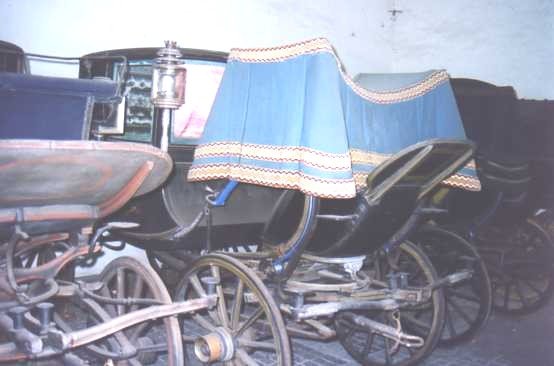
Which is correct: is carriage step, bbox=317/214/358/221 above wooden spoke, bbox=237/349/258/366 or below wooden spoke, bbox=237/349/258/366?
above

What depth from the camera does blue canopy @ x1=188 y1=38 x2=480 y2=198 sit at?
205cm

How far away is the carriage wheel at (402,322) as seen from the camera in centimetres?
275

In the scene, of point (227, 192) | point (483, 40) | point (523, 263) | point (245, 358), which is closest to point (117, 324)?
point (245, 358)

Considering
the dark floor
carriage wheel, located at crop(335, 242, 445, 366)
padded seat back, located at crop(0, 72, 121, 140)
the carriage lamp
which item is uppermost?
the carriage lamp

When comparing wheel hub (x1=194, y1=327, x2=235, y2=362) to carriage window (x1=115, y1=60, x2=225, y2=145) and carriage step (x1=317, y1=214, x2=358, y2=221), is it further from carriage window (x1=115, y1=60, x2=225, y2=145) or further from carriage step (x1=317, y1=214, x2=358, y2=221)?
carriage window (x1=115, y1=60, x2=225, y2=145)

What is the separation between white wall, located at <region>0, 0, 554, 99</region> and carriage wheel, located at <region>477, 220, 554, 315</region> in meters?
1.65

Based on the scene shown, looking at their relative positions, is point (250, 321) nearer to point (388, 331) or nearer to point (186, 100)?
point (388, 331)

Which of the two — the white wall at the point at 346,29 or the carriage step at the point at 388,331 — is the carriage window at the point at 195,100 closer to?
the carriage step at the point at 388,331

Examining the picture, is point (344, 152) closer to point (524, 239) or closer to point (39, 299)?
point (39, 299)

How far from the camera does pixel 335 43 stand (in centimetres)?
563

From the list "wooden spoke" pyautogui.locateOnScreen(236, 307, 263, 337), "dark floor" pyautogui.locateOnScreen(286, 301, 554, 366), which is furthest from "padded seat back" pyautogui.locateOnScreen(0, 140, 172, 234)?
"dark floor" pyautogui.locateOnScreen(286, 301, 554, 366)

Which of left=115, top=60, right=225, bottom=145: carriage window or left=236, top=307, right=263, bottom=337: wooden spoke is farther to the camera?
left=115, top=60, right=225, bottom=145: carriage window

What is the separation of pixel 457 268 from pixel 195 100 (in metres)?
1.87

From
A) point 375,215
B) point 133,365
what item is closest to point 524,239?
point 375,215
